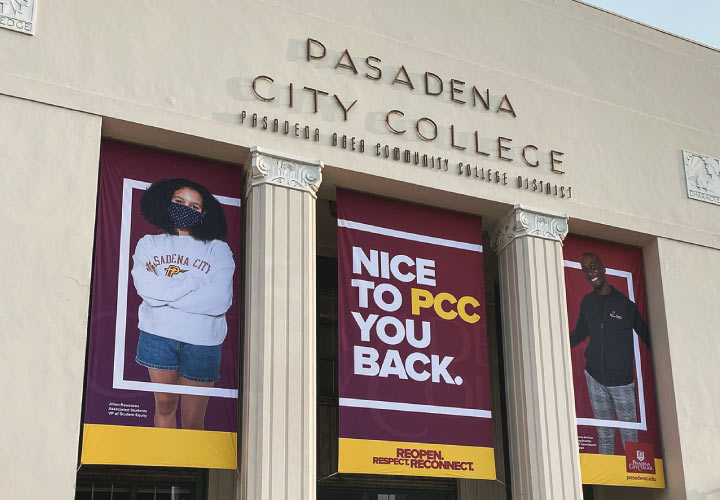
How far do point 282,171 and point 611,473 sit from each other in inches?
281

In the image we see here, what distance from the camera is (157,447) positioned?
13.0 meters

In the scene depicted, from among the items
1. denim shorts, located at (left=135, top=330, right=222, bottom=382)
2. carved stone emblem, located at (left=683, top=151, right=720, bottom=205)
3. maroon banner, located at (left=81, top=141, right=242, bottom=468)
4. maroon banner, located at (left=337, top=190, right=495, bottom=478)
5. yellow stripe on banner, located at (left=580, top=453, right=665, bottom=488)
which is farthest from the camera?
carved stone emblem, located at (left=683, top=151, right=720, bottom=205)

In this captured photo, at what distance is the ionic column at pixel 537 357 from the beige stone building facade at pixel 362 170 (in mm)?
36

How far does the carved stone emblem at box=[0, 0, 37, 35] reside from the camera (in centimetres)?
1338

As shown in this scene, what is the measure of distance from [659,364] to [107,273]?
374 inches

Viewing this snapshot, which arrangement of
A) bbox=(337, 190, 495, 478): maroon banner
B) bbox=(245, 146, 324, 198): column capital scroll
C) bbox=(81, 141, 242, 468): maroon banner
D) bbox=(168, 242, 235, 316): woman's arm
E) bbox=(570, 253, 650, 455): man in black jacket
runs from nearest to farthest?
bbox=(81, 141, 242, 468): maroon banner → bbox=(168, 242, 235, 316): woman's arm → bbox=(245, 146, 324, 198): column capital scroll → bbox=(337, 190, 495, 478): maroon banner → bbox=(570, 253, 650, 455): man in black jacket

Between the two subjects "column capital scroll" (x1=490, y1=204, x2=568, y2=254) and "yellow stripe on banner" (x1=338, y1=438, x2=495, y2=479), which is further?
"column capital scroll" (x1=490, y1=204, x2=568, y2=254)

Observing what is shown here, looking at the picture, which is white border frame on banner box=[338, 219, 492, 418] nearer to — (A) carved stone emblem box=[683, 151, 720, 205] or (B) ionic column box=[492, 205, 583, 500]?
(B) ionic column box=[492, 205, 583, 500]

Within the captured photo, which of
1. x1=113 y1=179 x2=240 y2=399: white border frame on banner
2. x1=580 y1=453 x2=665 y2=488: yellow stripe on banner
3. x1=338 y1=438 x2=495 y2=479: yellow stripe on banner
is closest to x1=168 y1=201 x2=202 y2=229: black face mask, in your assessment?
x1=113 y1=179 x2=240 y2=399: white border frame on banner

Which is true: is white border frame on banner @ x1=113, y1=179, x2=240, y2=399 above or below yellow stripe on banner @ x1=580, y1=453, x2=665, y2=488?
above

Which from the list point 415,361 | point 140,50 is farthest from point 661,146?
point 140,50

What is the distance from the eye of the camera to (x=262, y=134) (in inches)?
581

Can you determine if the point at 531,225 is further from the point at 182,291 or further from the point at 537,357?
the point at 182,291

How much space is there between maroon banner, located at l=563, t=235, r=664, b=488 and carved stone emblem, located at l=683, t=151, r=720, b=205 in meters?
1.99
